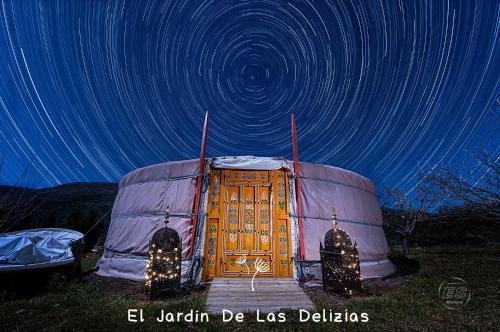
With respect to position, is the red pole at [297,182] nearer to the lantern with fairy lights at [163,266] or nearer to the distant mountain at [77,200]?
the lantern with fairy lights at [163,266]

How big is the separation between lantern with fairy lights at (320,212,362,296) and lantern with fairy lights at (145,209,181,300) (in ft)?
8.95

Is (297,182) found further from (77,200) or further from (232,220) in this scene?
(77,200)

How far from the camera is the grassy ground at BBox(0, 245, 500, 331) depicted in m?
2.95

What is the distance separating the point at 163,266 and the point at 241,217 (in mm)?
2012

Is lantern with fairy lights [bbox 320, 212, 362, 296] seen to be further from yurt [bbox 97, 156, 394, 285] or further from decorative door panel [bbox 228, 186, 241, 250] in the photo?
decorative door panel [bbox 228, 186, 241, 250]

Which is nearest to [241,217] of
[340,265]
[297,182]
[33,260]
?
[297,182]

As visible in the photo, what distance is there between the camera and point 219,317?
→ 3.22 m

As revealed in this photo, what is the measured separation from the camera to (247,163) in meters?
5.46

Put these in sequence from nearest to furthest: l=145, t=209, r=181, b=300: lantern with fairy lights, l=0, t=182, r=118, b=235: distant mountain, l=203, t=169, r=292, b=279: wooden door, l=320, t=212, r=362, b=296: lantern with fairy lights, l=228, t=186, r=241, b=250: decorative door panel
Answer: l=145, t=209, r=181, b=300: lantern with fairy lights → l=320, t=212, r=362, b=296: lantern with fairy lights → l=203, t=169, r=292, b=279: wooden door → l=228, t=186, r=241, b=250: decorative door panel → l=0, t=182, r=118, b=235: distant mountain

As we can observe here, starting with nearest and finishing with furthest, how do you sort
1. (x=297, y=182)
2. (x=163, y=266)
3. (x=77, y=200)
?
1. (x=163, y=266)
2. (x=297, y=182)
3. (x=77, y=200)

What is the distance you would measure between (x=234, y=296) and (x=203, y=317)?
861 millimetres

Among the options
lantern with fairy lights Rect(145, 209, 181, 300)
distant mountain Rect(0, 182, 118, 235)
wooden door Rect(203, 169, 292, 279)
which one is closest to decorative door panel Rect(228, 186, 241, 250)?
wooden door Rect(203, 169, 292, 279)

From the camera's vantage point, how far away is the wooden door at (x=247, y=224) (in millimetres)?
5406

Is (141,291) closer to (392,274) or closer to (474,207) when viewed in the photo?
(392,274)
